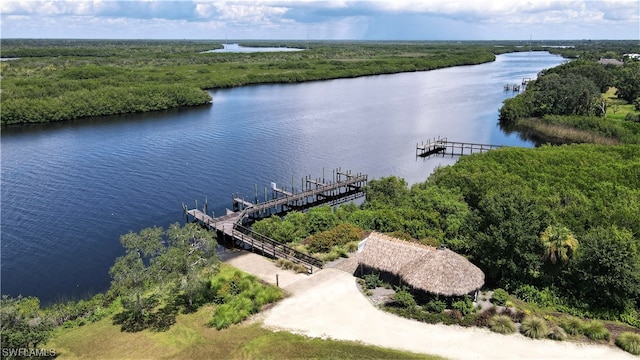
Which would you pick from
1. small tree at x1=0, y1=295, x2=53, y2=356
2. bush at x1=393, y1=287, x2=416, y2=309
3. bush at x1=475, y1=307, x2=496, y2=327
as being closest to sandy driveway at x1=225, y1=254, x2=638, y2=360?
bush at x1=475, y1=307, x2=496, y2=327

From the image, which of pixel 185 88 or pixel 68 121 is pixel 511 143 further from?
pixel 68 121

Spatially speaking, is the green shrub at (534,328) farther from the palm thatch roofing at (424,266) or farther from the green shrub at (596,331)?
the palm thatch roofing at (424,266)

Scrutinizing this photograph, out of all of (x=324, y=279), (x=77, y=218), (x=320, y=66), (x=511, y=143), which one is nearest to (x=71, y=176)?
(x=77, y=218)

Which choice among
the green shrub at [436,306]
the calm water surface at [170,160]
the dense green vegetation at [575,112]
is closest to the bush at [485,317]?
the green shrub at [436,306]

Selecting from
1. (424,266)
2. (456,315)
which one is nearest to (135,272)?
(424,266)

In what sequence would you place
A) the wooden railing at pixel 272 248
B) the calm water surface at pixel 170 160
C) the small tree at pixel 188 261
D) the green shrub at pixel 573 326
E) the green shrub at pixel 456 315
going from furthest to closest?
the calm water surface at pixel 170 160
the wooden railing at pixel 272 248
the small tree at pixel 188 261
the green shrub at pixel 456 315
the green shrub at pixel 573 326

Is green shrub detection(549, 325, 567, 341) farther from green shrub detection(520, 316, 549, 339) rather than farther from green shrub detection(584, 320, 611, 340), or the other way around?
green shrub detection(584, 320, 611, 340)
